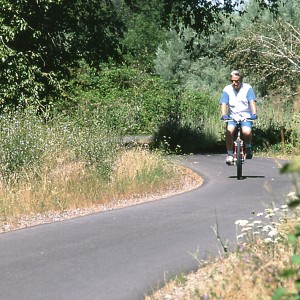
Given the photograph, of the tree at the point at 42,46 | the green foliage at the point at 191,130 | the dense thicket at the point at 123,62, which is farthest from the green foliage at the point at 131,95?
the tree at the point at 42,46

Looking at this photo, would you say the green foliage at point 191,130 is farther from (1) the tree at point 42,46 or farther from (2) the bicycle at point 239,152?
(2) the bicycle at point 239,152

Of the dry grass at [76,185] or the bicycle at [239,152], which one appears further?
the bicycle at [239,152]

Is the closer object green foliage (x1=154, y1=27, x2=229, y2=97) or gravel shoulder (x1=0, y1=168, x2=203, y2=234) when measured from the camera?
gravel shoulder (x1=0, y1=168, x2=203, y2=234)

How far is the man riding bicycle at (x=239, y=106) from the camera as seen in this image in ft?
51.4

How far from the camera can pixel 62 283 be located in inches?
280

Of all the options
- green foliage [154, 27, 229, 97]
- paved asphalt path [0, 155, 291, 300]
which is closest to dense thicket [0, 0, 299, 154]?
green foliage [154, 27, 229, 97]

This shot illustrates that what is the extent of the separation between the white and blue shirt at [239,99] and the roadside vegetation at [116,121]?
99cm

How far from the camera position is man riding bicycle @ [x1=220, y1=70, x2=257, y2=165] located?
15.7 meters

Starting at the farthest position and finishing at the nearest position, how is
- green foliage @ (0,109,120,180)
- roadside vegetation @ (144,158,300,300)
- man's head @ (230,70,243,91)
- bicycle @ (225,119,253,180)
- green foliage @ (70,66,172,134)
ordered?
green foliage @ (70,66,172,134)
bicycle @ (225,119,253,180)
man's head @ (230,70,243,91)
green foliage @ (0,109,120,180)
roadside vegetation @ (144,158,300,300)

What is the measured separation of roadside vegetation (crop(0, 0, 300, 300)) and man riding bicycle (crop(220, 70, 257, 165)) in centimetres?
77

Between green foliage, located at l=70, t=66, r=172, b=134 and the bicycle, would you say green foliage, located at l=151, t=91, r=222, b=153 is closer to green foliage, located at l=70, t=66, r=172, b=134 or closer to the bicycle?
green foliage, located at l=70, t=66, r=172, b=134

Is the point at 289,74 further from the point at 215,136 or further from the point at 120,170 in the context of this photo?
the point at 120,170

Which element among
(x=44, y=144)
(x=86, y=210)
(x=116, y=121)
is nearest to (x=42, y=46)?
(x=116, y=121)

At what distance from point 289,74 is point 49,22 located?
444 inches
